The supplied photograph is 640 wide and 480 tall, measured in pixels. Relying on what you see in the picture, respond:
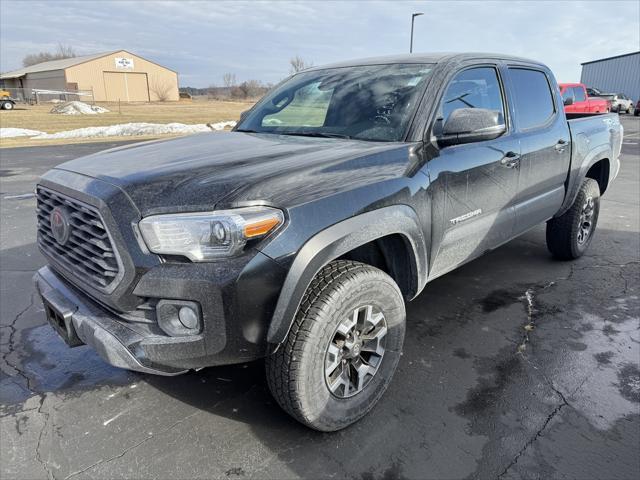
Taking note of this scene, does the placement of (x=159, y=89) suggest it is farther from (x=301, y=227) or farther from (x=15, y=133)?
(x=301, y=227)

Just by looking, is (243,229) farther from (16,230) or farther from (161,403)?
(16,230)

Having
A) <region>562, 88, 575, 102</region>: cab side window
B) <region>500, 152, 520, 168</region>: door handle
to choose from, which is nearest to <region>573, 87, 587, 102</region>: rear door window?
<region>562, 88, 575, 102</region>: cab side window

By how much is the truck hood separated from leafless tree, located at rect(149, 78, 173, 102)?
73238 mm

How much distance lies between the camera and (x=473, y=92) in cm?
340

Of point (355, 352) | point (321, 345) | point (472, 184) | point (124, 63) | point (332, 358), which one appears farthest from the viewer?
point (124, 63)

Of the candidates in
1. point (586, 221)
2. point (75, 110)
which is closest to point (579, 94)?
point (586, 221)

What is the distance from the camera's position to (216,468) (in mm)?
2270

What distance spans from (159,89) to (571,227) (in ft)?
242

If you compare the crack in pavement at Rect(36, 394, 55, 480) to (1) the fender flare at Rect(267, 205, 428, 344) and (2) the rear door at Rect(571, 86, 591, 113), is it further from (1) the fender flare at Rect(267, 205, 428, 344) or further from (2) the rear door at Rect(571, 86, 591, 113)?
(2) the rear door at Rect(571, 86, 591, 113)

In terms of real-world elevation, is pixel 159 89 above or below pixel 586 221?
above

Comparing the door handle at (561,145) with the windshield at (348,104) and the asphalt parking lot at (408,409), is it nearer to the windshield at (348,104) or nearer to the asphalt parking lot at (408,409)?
the asphalt parking lot at (408,409)

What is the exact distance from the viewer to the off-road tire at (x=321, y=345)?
2203 millimetres

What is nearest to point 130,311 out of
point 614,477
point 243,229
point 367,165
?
point 243,229

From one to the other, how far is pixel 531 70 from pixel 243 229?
3385 millimetres
